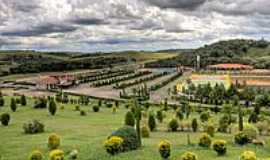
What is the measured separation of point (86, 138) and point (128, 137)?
34.2 feet

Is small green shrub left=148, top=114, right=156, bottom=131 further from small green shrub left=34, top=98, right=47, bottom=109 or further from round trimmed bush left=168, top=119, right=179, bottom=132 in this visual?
small green shrub left=34, top=98, right=47, bottom=109

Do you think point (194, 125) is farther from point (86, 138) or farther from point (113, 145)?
point (113, 145)

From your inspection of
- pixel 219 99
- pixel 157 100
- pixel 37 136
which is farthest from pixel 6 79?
pixel 37 136

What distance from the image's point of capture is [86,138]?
4206 centimetres

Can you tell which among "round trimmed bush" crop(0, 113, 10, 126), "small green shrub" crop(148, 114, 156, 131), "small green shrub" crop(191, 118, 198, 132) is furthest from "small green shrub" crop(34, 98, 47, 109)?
"small green shrub" crop(191, 118, 198, 132)

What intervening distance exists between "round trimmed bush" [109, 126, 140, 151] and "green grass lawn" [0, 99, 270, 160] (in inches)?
27.6

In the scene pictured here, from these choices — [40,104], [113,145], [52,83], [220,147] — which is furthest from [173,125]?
[52,83]

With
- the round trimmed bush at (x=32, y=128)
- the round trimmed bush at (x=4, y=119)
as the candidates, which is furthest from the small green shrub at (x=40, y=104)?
the round trimmed bush at (x=32, y=128)

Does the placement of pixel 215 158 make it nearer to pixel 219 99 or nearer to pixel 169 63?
pixel 219 99

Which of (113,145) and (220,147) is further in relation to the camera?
(220,147)

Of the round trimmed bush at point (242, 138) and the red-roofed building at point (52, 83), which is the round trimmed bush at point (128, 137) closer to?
the round trimmed bush at point (242, 138)

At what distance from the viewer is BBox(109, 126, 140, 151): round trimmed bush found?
106 ft

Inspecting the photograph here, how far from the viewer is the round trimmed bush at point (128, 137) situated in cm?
3238

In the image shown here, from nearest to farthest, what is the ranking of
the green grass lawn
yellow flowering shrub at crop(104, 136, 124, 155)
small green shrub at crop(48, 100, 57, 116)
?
yellow flowering shrub at crop(104, 136, 124, 155)
the green grass lawn
small green shrub at crop(48, 100, 57, 116)
